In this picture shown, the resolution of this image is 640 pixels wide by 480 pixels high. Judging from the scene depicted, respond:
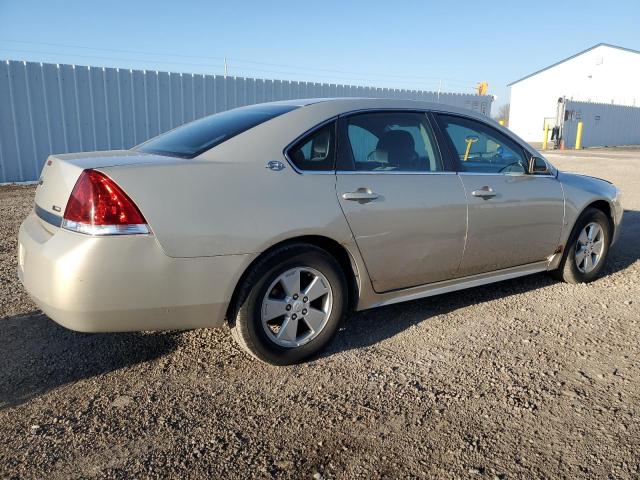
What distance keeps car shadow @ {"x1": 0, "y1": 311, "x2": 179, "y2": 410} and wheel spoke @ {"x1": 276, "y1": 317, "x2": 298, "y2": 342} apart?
81cm

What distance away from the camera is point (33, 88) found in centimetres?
1117

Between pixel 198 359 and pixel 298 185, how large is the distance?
125 centimetres

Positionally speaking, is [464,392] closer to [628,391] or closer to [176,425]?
[628,391]

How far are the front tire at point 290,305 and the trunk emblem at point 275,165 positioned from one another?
1.45 feet

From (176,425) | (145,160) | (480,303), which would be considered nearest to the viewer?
(176,425)

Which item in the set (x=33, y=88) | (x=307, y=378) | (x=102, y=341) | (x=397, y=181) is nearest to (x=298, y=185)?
(x=397, y=181)

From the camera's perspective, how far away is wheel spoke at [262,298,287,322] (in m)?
3.07

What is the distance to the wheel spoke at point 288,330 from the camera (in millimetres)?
3156

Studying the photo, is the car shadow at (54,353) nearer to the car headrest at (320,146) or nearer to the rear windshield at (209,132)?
the rear windshield at (209,132)

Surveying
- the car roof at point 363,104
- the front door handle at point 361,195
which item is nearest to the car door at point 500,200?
the car roof at point 363,104

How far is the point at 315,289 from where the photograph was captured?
322cm

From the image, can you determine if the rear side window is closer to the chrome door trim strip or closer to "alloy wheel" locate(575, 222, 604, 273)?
the chrome door trim strip

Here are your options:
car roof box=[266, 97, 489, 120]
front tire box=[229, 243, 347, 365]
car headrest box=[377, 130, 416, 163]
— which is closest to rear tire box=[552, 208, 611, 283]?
car roof box=[266, 97, 489, 120]

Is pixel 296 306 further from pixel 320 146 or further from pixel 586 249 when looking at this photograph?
pixel 586 249
